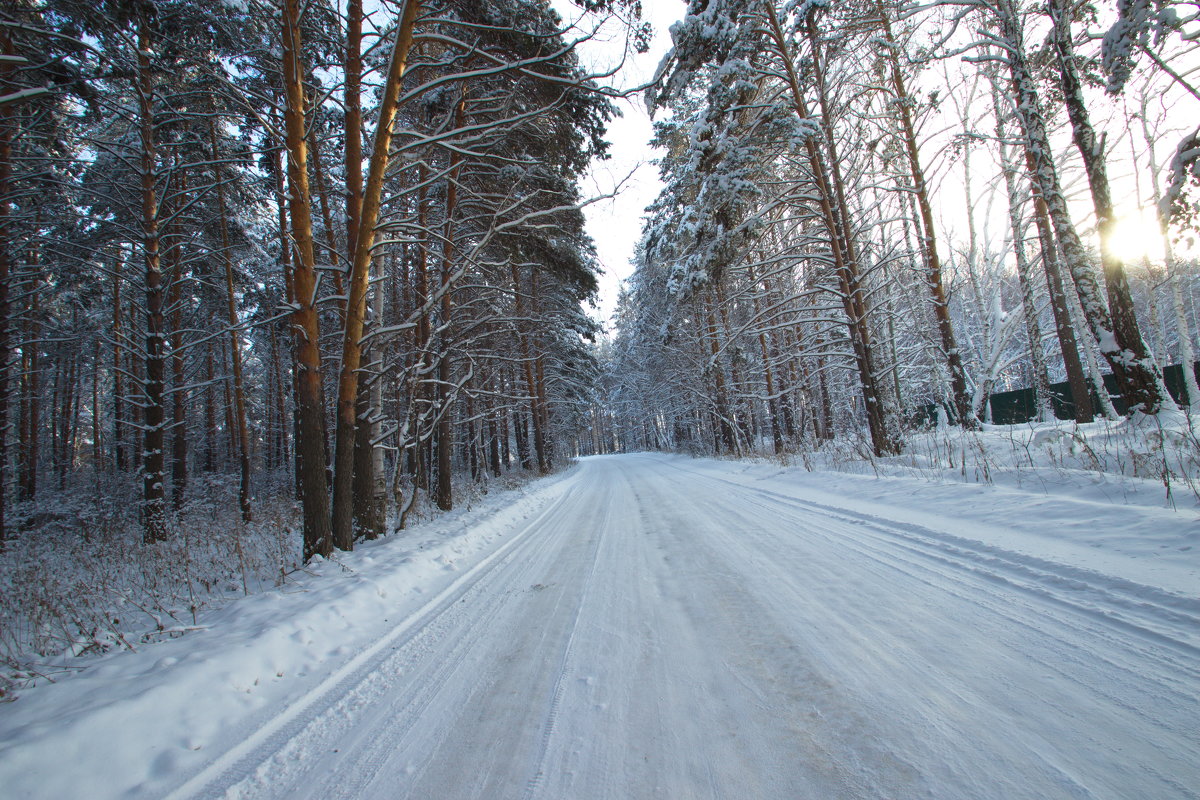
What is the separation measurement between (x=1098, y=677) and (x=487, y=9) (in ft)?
27.6

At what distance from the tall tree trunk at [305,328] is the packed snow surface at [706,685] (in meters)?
1.40

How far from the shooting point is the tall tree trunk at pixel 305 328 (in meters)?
4.80

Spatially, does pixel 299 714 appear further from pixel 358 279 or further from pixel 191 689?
pixel 358 279

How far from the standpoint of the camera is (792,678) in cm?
193

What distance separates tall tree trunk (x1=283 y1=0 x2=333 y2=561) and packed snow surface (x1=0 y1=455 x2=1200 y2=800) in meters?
1.40

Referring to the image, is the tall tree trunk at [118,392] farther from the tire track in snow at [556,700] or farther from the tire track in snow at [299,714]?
the tire track in snow at [556,700]

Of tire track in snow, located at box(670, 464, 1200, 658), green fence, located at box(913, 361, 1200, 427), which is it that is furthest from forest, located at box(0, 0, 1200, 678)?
tire track in snow, located at box(670, 464, 1200, 658)

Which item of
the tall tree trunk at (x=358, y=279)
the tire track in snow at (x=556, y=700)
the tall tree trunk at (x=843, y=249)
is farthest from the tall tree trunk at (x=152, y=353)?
the tall tree trunk at (x=843, y=249)

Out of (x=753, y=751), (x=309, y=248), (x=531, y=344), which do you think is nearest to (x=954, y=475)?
(x=753, y=751)

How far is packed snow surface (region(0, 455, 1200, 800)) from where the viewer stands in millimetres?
1445

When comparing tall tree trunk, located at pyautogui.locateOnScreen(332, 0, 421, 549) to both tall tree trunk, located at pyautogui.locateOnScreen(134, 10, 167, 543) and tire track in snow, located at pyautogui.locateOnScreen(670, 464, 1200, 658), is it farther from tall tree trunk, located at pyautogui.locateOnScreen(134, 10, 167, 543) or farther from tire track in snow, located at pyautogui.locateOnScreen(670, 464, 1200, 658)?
tire track in snow, located at pyautogui.locateOnScreen(670, 464, 1200, 658)

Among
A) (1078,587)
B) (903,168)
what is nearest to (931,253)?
(903,168)

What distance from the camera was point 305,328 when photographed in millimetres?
4875

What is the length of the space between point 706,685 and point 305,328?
528 centimetres
